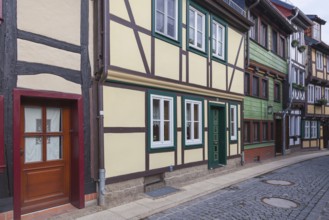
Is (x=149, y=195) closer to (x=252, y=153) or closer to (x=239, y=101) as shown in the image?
(x=239, y=101)

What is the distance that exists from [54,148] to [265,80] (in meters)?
12.5

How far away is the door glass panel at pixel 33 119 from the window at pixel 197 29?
516cm

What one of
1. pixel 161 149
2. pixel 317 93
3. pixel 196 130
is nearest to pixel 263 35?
pixel 196 130

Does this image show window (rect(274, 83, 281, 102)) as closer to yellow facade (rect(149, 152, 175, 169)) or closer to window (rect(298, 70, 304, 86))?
window (rect(298, 70, 304, 86))

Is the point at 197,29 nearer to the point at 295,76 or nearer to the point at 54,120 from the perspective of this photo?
the point at 54,120

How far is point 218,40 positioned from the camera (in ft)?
33.8

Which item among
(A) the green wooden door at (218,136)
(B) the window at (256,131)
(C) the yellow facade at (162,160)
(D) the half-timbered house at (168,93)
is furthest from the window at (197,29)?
(B) the window at (256,131)

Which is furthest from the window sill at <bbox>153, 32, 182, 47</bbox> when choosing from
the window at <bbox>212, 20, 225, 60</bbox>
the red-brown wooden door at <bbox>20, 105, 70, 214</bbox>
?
the red-brown wooden door at <bbox>20, 105, 70, 214</bbox>

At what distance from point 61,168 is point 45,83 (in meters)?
1.73

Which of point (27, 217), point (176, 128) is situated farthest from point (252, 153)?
point (27, 217)

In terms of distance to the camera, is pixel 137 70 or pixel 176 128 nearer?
pixel 137 70

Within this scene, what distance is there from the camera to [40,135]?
5.19 m

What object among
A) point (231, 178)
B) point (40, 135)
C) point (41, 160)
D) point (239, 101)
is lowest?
point (231, 178)

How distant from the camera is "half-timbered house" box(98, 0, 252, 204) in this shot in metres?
6.24
